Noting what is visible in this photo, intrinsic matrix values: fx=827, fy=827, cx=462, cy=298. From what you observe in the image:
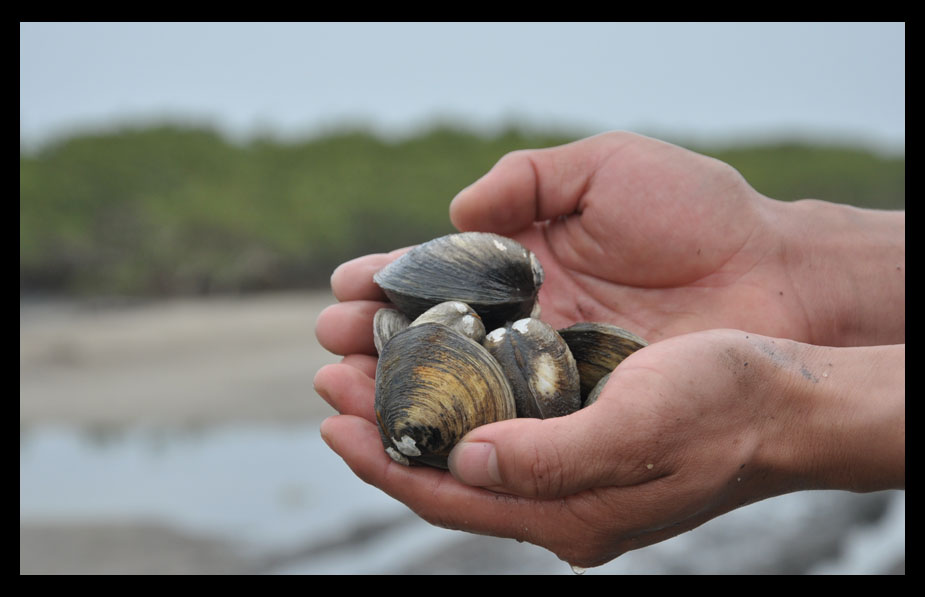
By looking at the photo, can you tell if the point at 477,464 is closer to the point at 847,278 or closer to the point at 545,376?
the point at 545,376

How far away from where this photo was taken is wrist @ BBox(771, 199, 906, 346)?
10.7 ft

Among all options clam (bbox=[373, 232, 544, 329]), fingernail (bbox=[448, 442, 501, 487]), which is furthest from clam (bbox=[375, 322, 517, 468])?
clam (bbox=[373, 232, 544, 329])

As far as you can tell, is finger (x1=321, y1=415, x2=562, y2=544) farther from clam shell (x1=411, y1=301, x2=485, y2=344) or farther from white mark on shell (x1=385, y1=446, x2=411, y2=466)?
clam shell (x1=411, y1=301, x2=485, y2=344)

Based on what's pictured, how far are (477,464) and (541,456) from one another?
0.16m

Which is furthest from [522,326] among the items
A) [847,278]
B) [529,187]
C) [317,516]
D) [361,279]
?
[317,516]

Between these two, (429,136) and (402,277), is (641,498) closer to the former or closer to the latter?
(402,277)

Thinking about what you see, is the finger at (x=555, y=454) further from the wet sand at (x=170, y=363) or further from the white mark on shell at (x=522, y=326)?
the wet sand at (x=170, y=363)

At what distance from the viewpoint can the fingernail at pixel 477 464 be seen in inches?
78.1

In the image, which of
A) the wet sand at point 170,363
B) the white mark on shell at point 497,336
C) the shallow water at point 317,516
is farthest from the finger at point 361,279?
the wet sand at point 170,363

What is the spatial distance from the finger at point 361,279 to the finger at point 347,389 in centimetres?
52

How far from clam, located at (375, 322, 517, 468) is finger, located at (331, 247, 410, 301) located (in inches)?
27.6

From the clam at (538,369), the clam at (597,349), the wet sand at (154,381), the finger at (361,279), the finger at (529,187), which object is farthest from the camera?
the wet sand at (154,381)

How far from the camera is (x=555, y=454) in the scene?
1.94 meters

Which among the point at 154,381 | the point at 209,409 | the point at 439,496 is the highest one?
the point at 154,381
